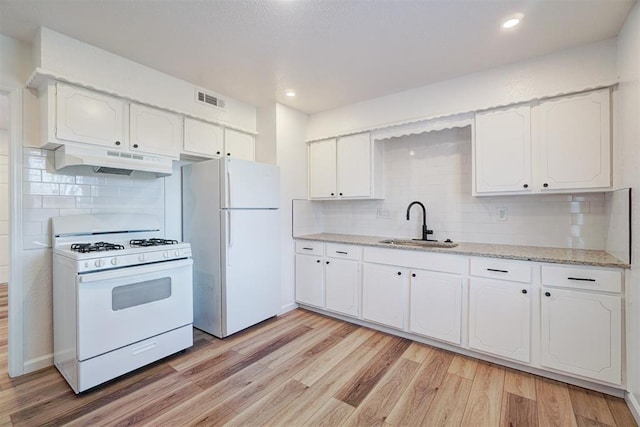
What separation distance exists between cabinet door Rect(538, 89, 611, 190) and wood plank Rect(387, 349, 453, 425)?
1646mm

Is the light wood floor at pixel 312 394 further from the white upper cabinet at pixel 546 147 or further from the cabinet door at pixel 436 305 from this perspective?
the white upper cabinet at pixel 546 147

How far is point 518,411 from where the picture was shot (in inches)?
70.1

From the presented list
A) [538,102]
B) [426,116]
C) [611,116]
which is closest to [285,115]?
[426,116]

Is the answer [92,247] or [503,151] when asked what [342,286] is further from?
[92,247]

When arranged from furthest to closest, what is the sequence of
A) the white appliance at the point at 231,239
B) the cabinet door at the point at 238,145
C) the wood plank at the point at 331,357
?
1. the cabinet door at the point at 238,145
2. the white appliance at the point at 231,239
3. the wood plank at the point at 331,357

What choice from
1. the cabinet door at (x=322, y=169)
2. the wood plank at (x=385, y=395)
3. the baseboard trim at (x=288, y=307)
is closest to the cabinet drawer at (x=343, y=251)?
the cabinet door at (x=322, y=169)

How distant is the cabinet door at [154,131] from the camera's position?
2.53 m

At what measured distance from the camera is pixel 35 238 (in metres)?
2.22

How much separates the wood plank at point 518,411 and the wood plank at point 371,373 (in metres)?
0.78

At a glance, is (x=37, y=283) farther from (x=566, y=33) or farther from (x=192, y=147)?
(x=566, y=33)

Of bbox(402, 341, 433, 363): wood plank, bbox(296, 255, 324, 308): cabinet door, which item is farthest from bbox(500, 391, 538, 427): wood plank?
bbox(296, 255, 324, 308): cabinet door

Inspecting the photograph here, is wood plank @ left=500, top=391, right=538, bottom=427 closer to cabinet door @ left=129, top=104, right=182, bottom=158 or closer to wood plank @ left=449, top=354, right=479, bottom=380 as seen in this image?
wood plank @ left=449, top=354, right=479, bottom=380

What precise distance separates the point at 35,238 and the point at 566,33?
4.20 metres

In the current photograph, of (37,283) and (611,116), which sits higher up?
(611,116)
